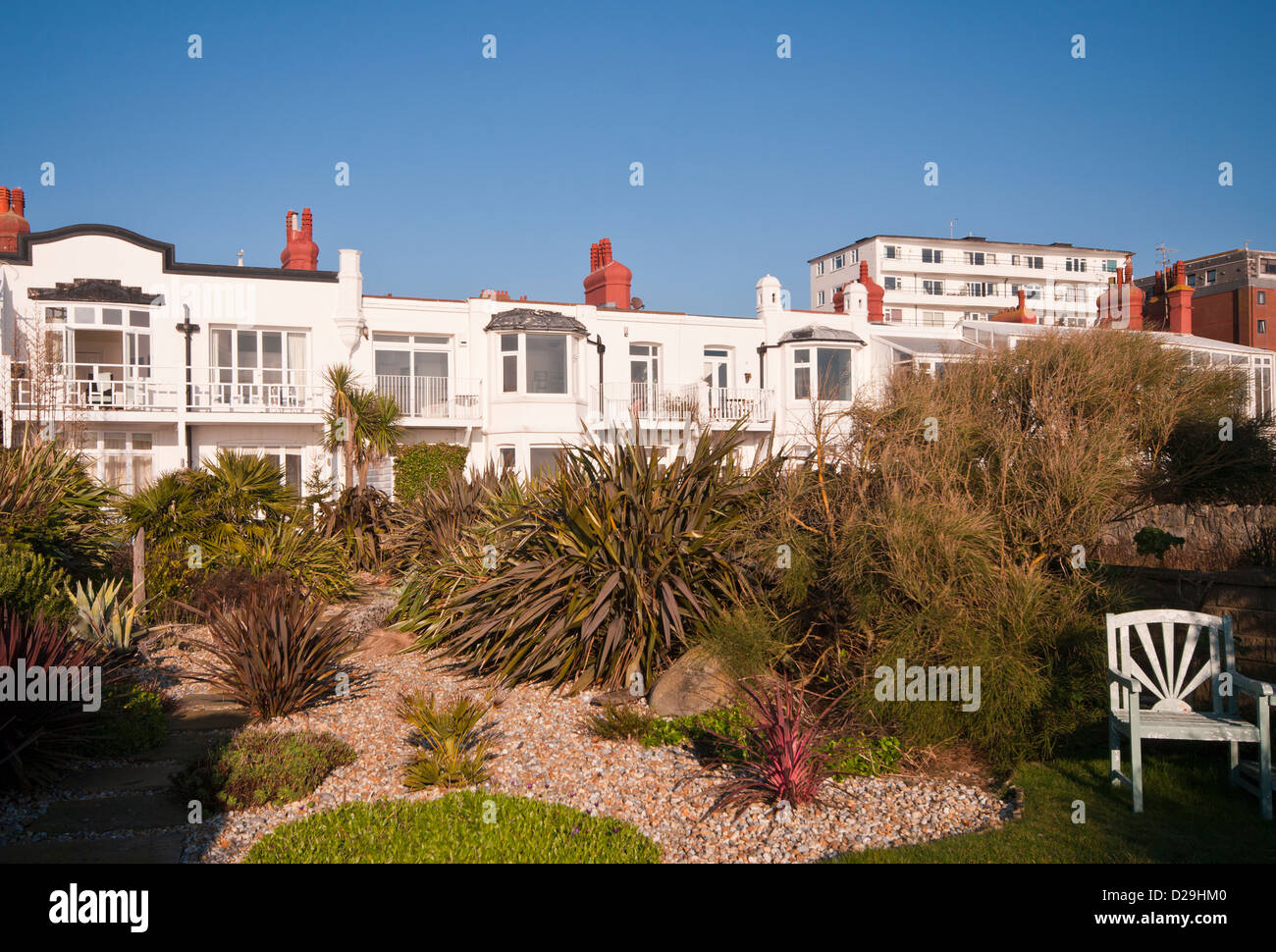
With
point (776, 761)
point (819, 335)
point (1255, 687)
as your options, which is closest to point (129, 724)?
point (776, 761)

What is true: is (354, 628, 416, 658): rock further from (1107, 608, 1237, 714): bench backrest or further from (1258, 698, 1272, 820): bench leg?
(1258, 698, 1272, 820): bench leg

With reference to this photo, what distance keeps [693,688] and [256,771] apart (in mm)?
3493

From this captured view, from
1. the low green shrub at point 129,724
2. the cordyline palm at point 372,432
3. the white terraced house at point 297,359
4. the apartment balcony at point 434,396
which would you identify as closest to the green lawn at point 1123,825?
the low green shrub at point 129,724

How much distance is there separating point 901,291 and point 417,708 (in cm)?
7595

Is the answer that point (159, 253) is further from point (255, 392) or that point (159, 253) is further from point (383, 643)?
point (383, 643)

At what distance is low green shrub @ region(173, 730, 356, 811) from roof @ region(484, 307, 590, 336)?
16026mm

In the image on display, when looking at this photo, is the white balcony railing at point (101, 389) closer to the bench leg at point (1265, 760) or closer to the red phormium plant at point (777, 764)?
the red phormium plant at point (777, 764)

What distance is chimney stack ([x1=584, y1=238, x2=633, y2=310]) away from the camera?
84.8 feet

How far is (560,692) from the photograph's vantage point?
874cm

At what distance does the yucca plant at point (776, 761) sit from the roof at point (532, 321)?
1636 centimetres

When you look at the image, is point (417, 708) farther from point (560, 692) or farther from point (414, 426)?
point (414, 426)

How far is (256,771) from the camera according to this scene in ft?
20.6

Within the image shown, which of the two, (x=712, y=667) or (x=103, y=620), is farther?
(x=103, y=620)
